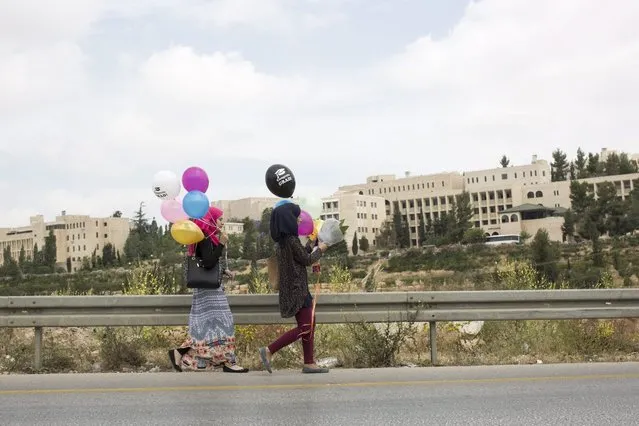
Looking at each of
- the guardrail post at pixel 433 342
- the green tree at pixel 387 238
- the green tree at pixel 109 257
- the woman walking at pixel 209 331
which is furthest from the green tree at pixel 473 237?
the woman walking at pixel 209 331

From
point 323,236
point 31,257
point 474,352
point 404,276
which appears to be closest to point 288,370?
point 323,236

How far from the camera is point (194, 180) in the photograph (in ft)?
29.1

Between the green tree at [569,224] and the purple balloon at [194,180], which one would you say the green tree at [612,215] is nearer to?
the green tree at [569,224]

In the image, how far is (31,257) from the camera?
620 feet

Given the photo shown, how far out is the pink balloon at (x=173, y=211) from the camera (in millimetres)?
8758

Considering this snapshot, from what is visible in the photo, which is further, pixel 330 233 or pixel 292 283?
pixel 330 233

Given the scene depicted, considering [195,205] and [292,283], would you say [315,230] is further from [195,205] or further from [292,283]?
[195,205]

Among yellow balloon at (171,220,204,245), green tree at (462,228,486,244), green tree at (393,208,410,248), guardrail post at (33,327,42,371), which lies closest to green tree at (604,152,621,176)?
green tree at (393,208,410,248)

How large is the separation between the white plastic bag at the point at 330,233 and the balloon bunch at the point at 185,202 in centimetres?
119

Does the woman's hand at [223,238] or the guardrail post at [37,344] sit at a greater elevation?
the woman's hand at [223,238]

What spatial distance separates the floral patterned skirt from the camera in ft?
27.3

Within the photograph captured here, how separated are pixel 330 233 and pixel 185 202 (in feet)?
4.91

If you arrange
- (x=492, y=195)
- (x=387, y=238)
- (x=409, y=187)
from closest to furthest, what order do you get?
(x=387, y=238)
(x=492, y=195)
(x=409, y=187)

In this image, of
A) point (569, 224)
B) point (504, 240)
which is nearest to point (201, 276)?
point (569, 224)
